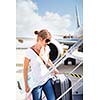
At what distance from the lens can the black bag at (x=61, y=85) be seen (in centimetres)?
150

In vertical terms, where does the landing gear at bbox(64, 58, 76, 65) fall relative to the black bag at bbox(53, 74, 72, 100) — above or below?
above

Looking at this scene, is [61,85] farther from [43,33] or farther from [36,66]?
[43,33]

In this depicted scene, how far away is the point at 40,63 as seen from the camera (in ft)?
4.87

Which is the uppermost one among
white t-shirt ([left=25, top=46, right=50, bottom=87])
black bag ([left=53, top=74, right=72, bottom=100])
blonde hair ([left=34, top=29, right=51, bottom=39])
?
blonde hair ([left=34, top=29, right=51, bottom=39])

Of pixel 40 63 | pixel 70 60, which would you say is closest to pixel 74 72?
pixel 70 60

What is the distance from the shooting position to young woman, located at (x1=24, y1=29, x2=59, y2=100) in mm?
1473

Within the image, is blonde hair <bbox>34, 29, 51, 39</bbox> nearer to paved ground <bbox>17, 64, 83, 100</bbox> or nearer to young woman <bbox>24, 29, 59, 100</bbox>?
young woman <bbox>24, 29, 59, 100</bbox>

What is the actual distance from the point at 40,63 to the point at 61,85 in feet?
0.65

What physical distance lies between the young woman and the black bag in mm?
29

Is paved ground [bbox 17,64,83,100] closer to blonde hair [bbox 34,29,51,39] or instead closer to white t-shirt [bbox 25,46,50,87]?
white t-shirt [bbox 25,46,50,87]

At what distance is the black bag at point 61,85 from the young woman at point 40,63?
3 cm

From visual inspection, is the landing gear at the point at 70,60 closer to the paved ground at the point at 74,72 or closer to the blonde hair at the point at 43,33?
the paved ground at the point at 74,72

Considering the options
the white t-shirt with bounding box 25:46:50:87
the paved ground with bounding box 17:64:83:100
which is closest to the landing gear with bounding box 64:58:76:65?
the paved ground with bounding box 17:64:83:100

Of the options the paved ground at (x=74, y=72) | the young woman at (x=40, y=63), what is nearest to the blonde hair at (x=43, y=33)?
the young woman at (x=40, y=63)
